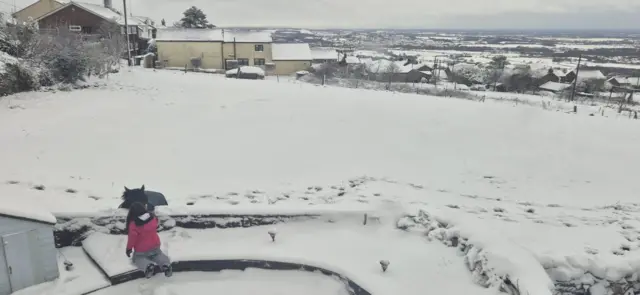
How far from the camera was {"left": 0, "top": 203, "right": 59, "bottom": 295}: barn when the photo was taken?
180 inches

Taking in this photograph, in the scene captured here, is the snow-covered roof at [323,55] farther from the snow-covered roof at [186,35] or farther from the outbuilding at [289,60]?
the snow-covered roof at [186,35]

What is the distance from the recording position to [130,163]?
362 inches

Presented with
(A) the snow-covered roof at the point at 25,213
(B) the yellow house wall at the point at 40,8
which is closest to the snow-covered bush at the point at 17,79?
(A) the snow-covered roof at the point at 25,213

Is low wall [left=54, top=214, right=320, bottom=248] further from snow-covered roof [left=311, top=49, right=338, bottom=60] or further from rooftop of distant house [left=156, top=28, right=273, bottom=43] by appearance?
snow-covered roof [left=311, top=49, right=338, bottom=60]

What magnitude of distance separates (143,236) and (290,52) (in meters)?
31.3

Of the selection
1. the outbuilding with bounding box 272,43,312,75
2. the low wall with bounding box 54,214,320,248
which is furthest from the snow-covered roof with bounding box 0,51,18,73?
the outbuilding with bounding box 272,43,312,75

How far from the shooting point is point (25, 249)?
470 cm

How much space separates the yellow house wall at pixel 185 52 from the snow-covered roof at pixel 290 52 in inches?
189

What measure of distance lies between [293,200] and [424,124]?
673 centimetres

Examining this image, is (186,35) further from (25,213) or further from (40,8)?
(25,213)

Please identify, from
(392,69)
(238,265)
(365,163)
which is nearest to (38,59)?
(365,163)

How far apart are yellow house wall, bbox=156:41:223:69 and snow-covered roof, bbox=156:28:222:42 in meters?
0.29

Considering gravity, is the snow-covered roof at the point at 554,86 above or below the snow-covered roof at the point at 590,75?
below

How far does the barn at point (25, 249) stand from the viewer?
4566 millimetres
